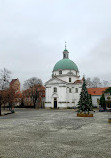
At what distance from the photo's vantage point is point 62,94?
5400cm

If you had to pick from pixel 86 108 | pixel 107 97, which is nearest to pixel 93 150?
pixel 107 97

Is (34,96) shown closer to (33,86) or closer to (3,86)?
(33,86)

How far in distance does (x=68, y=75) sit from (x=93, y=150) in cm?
4984

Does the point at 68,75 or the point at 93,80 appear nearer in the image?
the point at 68,75

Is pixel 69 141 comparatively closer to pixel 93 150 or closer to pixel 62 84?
pixel 93 150

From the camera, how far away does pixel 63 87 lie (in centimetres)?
5409

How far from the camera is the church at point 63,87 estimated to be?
177ft

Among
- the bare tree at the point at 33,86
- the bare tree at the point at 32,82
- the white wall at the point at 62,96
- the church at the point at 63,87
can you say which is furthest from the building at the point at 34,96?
the white wall at the point at 62,96

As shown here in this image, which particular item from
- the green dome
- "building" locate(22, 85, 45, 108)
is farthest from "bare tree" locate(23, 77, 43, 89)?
the green dome

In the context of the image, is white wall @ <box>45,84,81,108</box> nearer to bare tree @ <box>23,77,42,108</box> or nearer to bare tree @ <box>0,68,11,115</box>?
bare tree @ <box>23,77,42,108</box>

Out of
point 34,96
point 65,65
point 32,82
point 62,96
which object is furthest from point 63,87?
point 32,82

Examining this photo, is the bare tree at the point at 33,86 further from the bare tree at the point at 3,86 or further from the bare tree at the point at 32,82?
the bare tree at the point at 3,86

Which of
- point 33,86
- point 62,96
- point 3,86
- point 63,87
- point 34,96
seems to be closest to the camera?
point 3,86

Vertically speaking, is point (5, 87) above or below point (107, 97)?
above
